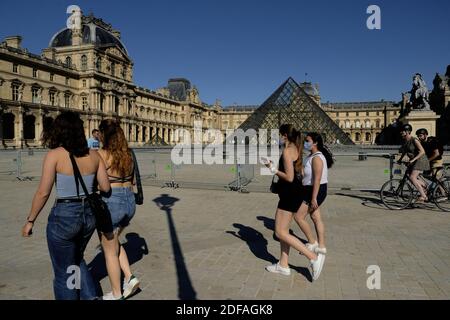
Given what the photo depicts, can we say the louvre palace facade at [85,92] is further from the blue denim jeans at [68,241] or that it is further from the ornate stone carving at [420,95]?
the blue denim jeans at [68,241]

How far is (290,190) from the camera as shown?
3.88 metres

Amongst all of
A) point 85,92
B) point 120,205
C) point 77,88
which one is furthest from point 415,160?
point 77,88

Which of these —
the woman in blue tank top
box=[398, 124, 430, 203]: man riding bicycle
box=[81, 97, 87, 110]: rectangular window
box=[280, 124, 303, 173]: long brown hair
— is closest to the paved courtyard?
box=[398, 124, 430, 203]: man riding bicycle

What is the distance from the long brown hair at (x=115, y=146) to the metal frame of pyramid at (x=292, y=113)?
24422mm

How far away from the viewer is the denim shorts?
3.39 meters

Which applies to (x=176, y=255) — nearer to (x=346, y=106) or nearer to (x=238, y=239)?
(x=238, y=239)

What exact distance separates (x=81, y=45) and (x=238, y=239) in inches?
2550

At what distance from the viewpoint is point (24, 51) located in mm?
49656

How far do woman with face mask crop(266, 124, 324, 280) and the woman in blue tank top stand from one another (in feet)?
6.27

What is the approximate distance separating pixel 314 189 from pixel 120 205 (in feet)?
7.38

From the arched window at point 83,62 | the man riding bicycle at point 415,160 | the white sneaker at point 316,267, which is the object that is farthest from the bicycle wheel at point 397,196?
the arched window at point 83,62

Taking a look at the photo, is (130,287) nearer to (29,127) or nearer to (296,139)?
(296,139)

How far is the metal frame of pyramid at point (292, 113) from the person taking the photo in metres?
27.9
